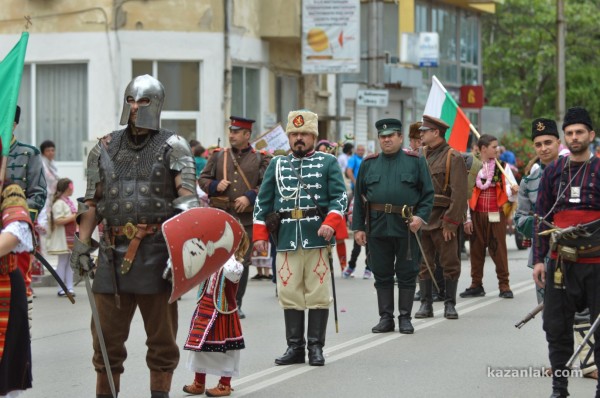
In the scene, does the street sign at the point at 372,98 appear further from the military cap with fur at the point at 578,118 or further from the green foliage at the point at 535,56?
the military cap with fur at the point at 578,118

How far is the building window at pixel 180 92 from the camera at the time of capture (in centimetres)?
2684

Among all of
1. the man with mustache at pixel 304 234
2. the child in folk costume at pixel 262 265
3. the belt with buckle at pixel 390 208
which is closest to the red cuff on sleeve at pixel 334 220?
the man with mustache at pixel 304 234

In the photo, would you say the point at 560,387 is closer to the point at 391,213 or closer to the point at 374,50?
the point at 391,213

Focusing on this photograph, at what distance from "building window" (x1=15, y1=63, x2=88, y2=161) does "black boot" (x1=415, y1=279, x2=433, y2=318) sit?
14585 mm

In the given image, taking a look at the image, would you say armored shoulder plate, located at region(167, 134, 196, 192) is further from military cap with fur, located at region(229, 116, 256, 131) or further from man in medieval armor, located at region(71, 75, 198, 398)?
military cap with fur, located at region(229, 116, 256, 131)

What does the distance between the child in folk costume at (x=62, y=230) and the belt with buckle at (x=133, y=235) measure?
8.41 metres

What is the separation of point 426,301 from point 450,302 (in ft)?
0.85

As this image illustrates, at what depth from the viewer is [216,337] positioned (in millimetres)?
9047

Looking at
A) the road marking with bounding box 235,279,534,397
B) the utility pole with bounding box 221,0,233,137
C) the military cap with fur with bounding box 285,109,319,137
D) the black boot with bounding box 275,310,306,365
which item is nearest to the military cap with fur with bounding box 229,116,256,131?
the road marking with bounding box 235,279,534,397

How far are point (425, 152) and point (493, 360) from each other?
3.72 m

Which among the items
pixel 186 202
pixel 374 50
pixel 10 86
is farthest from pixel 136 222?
pixel 374 50

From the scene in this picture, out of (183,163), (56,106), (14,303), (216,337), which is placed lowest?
(216,337)

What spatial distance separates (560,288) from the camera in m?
8.13

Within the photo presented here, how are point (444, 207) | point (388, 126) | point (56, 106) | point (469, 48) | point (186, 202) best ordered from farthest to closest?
point (469, 48) → point (56, 106) → point (444, 207) → point (388, 126) → point (186, 202)
